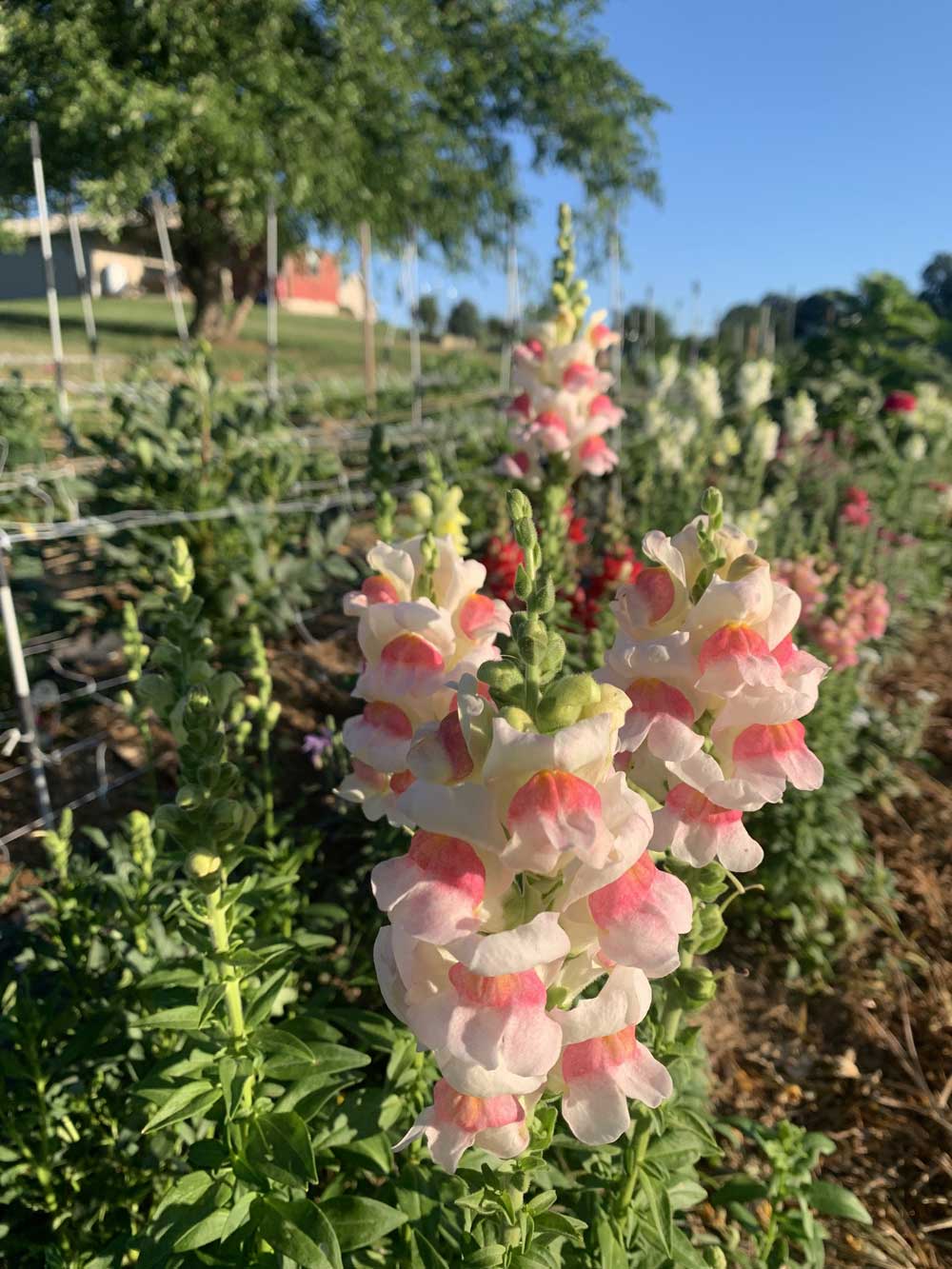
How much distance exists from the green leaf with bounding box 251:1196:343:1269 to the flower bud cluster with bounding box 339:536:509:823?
0.64m

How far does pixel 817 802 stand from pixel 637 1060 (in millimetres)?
2353

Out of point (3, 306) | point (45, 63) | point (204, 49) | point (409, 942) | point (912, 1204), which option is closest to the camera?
point (409, 942)

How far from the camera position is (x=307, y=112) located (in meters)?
12.5

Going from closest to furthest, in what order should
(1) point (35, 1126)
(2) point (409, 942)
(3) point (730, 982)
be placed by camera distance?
1. (2) point (409, 942)
2. (1) point (35, 1126)
3. (3) point (730, 982)

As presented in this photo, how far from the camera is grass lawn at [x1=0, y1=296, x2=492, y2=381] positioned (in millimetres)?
17844

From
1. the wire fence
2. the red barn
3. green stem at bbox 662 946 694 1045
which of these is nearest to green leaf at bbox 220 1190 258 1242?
green stem at bbox 662 946 694 1045

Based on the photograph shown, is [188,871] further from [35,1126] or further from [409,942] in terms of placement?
[35,1126]

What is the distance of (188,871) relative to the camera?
141cm

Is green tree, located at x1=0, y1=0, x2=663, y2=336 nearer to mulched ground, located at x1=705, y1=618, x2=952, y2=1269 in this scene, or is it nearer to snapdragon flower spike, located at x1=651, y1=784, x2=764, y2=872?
mulched ground, located at x1=705, y1=618, x2=952, y2=1269

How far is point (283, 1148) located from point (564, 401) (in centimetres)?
293

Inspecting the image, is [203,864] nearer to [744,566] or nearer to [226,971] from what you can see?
[226,971]

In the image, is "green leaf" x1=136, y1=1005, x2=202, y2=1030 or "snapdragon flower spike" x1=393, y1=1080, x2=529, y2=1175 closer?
"snapdragon flower spike" x1=393, y1=1080, x2=529, y2=1175

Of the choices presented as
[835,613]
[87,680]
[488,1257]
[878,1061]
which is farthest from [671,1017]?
[87,680]

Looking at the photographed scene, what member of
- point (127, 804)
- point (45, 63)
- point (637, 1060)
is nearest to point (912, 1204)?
point (637, 1060)
